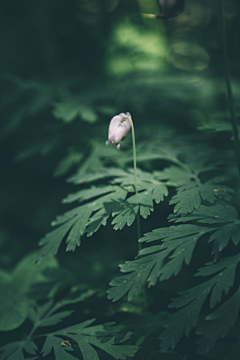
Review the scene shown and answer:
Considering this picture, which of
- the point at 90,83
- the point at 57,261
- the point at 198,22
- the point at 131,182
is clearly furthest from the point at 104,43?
the point at 57,261

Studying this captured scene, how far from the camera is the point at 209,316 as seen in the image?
896 millimetres

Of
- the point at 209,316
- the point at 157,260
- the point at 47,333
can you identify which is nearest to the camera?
the point at 209,316

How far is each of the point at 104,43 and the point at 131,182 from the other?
1827mm

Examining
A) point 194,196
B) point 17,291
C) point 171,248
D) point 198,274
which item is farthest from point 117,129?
point 17,291

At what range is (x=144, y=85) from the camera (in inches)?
100

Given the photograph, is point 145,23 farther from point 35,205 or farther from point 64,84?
point 35,205

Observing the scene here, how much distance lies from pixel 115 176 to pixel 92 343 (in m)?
1.27

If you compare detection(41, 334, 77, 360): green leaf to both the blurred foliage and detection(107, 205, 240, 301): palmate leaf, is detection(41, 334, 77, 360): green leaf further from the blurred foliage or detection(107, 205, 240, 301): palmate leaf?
detection(107, 205, 240, 301): palmate leaf

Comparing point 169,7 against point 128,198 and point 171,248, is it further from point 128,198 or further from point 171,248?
point 171,248

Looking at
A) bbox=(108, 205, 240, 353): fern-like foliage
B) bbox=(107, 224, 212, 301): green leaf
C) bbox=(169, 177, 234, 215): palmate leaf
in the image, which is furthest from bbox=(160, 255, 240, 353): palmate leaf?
bbox=(169, 177, 234, 215): palmate leaf

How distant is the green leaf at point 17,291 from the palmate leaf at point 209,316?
118 cm

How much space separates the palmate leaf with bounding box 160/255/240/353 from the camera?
0.85 meters

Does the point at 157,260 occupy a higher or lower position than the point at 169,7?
lower

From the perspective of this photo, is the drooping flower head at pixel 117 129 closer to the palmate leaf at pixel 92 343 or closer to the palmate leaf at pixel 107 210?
the palmate leaf at pixel 107 210
